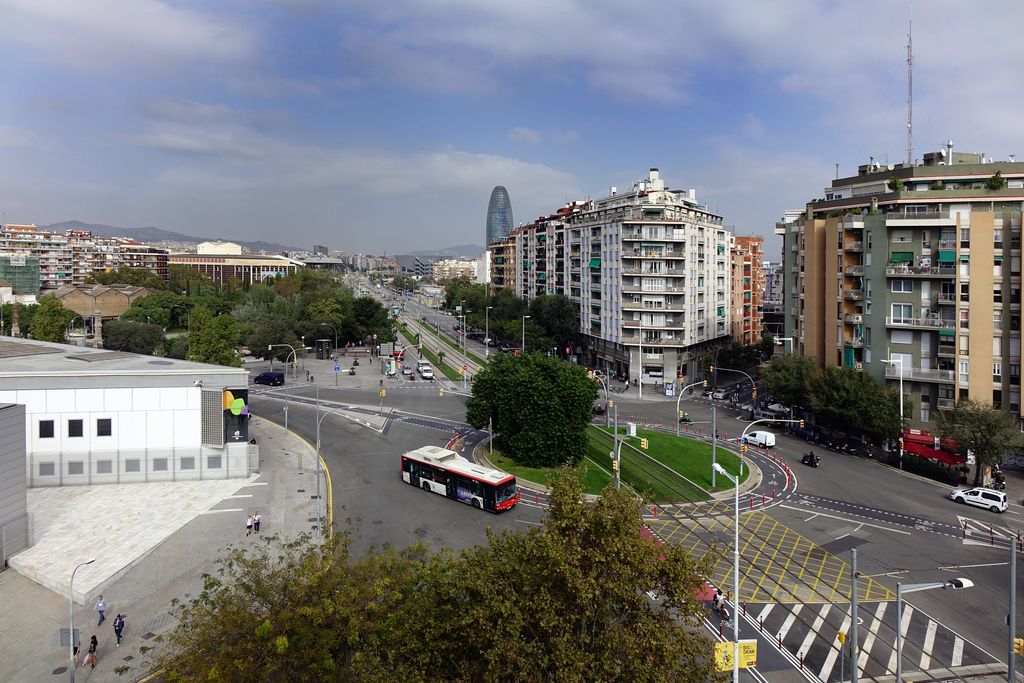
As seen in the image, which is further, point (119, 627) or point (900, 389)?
point (900, 389)

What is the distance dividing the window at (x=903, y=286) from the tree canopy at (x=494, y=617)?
142ft

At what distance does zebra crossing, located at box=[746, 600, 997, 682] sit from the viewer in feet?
66.9

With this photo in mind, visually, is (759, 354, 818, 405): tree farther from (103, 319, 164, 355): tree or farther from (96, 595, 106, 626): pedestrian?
(103, 319, 164, 355): tree

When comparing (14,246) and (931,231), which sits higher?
(14,246)

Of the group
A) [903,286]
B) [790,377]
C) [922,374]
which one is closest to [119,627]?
[790,377]

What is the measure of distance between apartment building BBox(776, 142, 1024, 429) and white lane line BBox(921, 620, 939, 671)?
85.0 feet

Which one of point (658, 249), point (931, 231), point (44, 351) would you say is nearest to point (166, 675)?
point (44, 351)

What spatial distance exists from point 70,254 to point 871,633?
20207 cm

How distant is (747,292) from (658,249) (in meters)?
34.6

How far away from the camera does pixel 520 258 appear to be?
406ft

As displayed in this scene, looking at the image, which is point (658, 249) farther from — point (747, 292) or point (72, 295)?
point (72, 295)

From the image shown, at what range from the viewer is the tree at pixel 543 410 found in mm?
41219

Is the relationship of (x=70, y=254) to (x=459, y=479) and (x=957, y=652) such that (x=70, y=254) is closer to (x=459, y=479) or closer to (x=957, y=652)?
(x=459, y=479)

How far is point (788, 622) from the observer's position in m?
23.0
